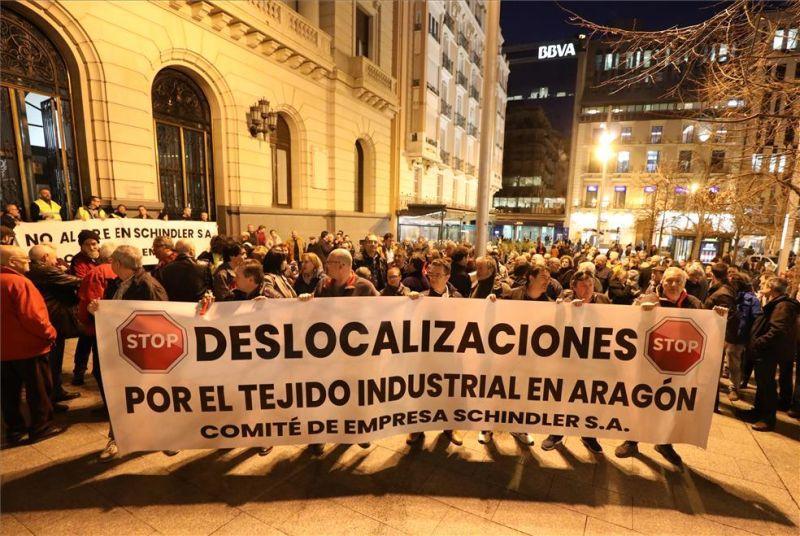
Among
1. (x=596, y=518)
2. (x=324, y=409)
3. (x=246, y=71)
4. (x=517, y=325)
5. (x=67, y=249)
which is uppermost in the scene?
(x=246, y=71)

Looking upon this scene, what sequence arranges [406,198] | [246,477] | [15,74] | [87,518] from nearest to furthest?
[87,518] < [246,477] < [15,74] < [406,198]

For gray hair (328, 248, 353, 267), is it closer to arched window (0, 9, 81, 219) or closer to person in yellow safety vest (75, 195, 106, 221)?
person in yellow safety vest (75, 195, 106, 221)

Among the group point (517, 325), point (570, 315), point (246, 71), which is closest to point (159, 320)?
point (517, 325)

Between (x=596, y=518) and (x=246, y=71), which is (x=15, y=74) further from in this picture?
(x=596, y=518)

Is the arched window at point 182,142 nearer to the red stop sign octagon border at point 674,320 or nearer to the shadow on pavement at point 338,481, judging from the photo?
the shadow on pavement at point 338,481

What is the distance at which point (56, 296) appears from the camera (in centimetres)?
450

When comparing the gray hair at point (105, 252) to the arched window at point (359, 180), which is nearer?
the gray hair at point (105, 252)

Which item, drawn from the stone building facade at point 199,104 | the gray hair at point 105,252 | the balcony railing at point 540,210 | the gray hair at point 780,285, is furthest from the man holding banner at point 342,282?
the balcony railing at point 540,210

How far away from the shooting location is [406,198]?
2467 centimetres

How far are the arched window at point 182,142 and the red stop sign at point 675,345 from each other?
12324 mm

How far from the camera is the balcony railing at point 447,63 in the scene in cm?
2839

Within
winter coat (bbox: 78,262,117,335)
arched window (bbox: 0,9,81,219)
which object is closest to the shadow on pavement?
winter coat (bbox: 78,262,117,335)

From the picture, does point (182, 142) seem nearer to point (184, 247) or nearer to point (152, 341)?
point (184, 247)

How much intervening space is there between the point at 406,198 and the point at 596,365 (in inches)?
864
